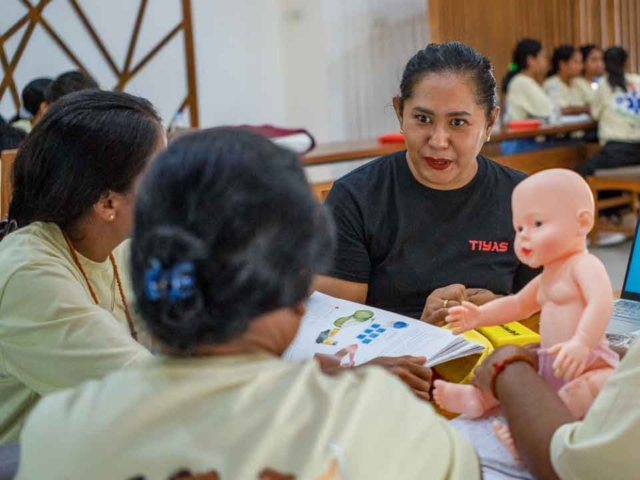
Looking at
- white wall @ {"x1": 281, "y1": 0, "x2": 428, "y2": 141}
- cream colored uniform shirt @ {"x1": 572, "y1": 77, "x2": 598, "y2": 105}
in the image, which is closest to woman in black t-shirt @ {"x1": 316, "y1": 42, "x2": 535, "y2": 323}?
white wall @ {"x1": 281, "y1": 0, "x2": 428, "y2": 141}

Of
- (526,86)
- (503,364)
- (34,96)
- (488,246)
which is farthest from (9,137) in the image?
(526,86)

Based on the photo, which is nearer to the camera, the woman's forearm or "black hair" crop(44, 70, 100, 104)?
the woman's forearm

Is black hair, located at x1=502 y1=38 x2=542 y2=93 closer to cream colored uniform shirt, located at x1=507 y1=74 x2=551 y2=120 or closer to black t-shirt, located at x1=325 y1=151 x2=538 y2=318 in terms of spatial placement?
cream colored uniform shirt, located at x1=507 y1=74 x2=551 y2=120

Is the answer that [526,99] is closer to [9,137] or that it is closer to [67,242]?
[9,137]

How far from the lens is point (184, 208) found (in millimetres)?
728

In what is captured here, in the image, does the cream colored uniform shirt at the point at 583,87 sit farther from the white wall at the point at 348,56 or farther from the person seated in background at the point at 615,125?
the white wall at the point at 348,56

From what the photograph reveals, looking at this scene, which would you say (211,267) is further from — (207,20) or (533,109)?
(207,20)

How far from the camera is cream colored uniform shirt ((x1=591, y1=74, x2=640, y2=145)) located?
603cm

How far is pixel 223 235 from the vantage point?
0.71 meters

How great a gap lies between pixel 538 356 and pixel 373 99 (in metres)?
6.81

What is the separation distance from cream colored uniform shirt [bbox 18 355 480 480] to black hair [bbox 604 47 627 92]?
6187mm

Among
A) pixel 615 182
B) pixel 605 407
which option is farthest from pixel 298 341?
pixel 615 182

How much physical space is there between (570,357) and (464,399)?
0.62 ft

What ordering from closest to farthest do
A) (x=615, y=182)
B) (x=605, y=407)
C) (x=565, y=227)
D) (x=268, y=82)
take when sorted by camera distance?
(x=605, y=407)
(x=565, y=227)
(x=615, y=182)
(x=268, y=82)
